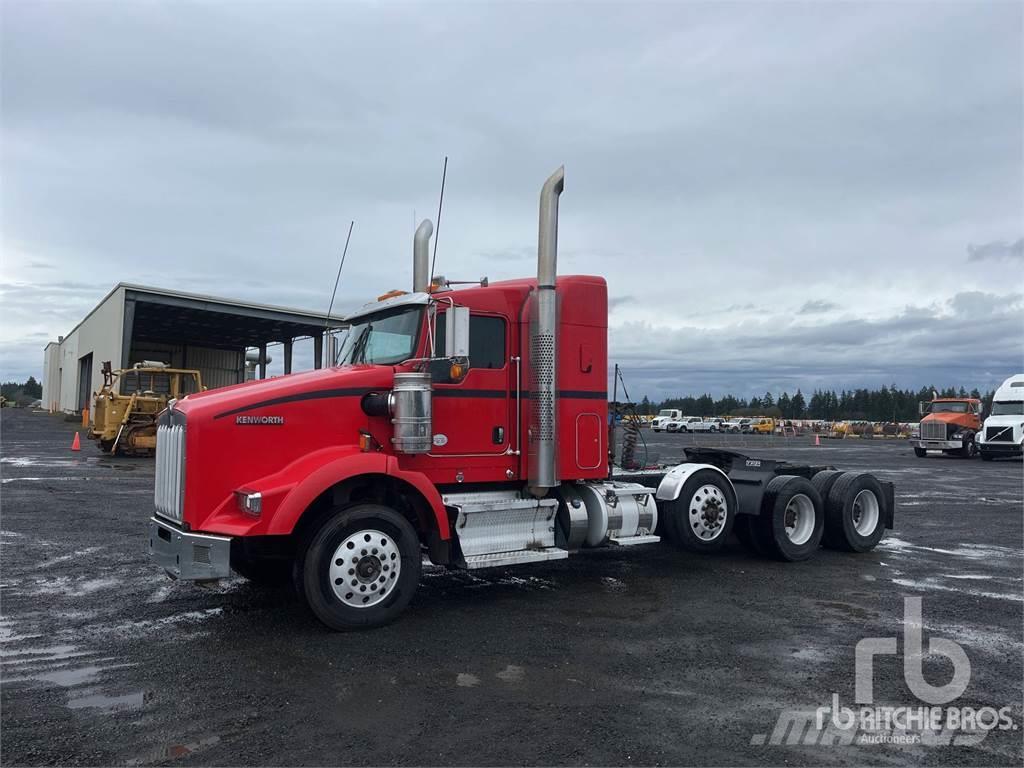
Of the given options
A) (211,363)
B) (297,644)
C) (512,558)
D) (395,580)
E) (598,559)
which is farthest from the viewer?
(211,363)

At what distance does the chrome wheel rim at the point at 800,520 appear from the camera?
992 cm

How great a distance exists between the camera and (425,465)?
7.32 metres

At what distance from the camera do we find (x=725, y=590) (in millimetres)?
8172

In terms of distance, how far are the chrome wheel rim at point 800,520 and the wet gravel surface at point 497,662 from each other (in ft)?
1.73

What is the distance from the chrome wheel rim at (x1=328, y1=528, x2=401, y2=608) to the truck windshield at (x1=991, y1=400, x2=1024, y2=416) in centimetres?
3580

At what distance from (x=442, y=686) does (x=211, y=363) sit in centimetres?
5829

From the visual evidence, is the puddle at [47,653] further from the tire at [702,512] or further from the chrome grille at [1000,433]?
the chrome grille at [1000,433]

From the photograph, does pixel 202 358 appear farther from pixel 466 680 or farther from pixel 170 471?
pixel 466 680

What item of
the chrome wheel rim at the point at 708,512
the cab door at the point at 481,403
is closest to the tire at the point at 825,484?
the chrome wheel rim at the point at 708,512

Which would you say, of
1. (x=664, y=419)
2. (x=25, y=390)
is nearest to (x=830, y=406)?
(x=664, y=419)

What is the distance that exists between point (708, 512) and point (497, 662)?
4.37 metres

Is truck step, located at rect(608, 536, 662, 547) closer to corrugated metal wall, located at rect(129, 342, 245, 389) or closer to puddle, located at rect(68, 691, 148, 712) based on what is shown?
puddle, located at rect(68, 691, 148, 712)

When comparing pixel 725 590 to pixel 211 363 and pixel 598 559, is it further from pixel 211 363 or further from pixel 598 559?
pixel 211 363

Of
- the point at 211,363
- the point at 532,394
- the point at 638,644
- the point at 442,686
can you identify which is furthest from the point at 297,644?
the point at 211,363
